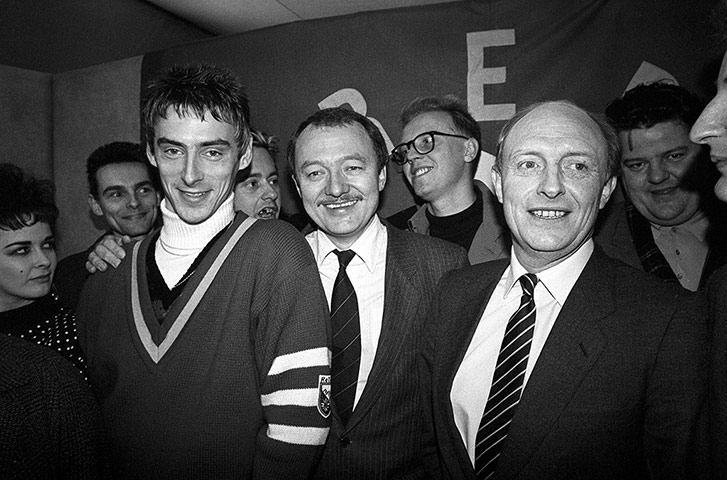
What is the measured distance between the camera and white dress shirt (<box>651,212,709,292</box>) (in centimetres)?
205

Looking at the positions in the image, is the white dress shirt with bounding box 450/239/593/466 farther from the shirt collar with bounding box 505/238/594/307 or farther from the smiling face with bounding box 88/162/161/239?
the smiling face with bounding box 88/162/161/239

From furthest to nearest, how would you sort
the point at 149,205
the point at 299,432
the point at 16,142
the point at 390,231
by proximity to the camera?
the point at 16,142 → the point at 149,205 → the point at 390,231 → the point at 299,432

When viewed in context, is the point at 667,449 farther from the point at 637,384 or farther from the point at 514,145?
the point at 514,145

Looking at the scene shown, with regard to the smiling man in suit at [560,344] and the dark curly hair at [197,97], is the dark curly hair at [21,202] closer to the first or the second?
the dark curly hair at [197,97]

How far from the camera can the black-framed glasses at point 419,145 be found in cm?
259

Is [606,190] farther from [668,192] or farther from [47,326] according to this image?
[47,326]

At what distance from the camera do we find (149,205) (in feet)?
9.23

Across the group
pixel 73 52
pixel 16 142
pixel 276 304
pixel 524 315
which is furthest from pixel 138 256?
pixel 73 52

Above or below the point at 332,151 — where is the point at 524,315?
below

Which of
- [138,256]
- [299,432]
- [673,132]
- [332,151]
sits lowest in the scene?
[299,432]

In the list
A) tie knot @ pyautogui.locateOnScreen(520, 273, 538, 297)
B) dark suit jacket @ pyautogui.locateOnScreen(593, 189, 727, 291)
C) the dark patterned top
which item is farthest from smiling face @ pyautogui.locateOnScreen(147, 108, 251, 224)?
dark suit jacket @ pyautogui.locateOnScreen(593, 189, 727, 291)

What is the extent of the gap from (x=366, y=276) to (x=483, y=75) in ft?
5.84

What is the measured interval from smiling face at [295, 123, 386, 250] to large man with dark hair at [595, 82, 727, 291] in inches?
48.5

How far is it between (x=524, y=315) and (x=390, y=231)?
65cm
